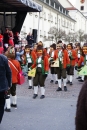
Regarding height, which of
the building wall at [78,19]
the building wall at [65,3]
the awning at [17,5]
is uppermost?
the building wall at [65,3]

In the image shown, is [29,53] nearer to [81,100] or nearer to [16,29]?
[16,29]

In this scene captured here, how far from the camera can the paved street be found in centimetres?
657

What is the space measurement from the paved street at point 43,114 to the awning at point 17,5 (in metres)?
7.62

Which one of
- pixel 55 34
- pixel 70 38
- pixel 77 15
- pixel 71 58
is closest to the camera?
pixel 71 58

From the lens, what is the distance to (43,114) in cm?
763

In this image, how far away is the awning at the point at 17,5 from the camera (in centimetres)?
1708

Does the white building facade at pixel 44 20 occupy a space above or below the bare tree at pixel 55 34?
above

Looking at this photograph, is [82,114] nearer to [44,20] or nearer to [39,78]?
[39,78]

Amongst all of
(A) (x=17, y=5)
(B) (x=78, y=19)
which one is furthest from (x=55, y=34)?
(B) (x=78, y=19)

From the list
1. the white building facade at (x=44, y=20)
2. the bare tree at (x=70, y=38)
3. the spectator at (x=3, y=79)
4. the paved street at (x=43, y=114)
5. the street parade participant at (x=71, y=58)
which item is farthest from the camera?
the bare tree at (x=70, y=38)

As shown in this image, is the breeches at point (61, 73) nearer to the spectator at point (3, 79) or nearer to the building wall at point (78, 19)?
the spectator at point (3, 79)

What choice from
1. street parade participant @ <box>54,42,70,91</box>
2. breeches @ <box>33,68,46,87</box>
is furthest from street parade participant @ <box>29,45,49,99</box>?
street parade participant @ <box>54,42,70,91</box>

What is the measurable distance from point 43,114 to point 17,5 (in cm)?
1187

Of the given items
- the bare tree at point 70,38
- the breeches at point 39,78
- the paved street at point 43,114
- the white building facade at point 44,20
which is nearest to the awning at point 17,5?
the breeches at point 39,78
